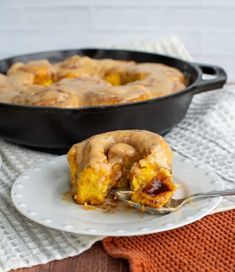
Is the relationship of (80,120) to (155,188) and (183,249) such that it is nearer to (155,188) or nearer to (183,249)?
(155,188)

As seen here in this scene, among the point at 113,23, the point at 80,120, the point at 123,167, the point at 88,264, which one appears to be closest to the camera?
the point at 88,264

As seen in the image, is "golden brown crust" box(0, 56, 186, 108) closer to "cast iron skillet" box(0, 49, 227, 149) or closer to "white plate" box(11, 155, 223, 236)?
"cast iron skillet" box(0, 49, 227, 149)

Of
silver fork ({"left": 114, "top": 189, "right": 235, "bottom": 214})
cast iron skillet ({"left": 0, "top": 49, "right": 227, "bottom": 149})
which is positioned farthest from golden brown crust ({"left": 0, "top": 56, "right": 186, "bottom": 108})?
silver fork ({"left": 114, "top": 189, "right": 235, "bottom": 214})

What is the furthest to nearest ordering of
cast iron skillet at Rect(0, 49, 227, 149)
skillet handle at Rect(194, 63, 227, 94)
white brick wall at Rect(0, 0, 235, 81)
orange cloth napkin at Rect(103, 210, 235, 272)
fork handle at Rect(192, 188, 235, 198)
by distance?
1. white brick wall at Rect(0, 0, 235, 81)
2. skillet handle at Rect(194, 63, 227, 94)
3. cast iron skillet at Rect(0, 49, 227, 149)
4. fork handle at Rect(192, 188, 235, 198)
5. orange cloth napkin at Rect(103, 210, 235, 272)

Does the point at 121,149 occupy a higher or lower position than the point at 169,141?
higher

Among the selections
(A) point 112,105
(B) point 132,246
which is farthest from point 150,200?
(A) point 112,105

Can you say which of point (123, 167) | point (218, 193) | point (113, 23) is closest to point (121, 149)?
point (123, 167)

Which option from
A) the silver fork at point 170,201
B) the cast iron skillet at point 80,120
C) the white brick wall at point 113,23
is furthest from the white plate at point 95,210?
the white brick wall at point 113,23
